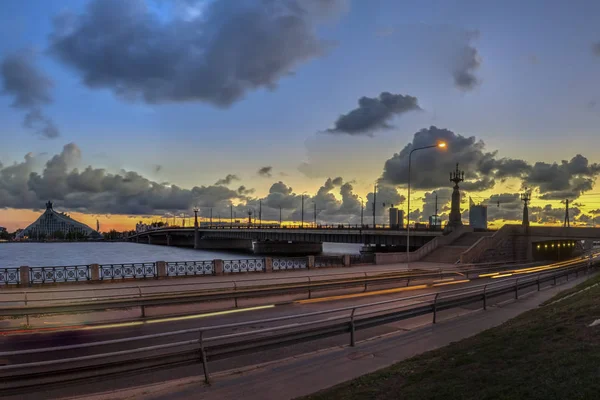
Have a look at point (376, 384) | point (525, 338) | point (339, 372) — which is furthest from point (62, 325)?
point (525, 338)

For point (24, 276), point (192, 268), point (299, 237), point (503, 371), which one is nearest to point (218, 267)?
point (192, 268)

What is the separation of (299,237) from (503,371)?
85.3 meters

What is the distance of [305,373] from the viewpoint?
27.2ft

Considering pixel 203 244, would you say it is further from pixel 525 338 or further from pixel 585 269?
pixel 525 338

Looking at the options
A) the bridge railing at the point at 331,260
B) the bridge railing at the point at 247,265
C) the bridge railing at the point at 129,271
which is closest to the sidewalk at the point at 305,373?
the bridge railing at the point at 129,271

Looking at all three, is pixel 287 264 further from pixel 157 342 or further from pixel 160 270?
pixel 157 342

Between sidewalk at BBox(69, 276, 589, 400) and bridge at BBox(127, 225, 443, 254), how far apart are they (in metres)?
52.9

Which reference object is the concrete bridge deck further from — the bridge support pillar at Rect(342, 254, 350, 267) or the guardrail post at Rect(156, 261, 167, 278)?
the guardrail post at Rect(156, 261, 167, 278)

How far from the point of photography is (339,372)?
838 centimetres

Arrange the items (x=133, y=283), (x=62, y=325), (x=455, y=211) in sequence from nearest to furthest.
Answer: (x=62, y=325)
(x=133, y=283)
(x=455, y=211)

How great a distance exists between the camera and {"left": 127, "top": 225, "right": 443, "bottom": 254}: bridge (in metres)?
68.6

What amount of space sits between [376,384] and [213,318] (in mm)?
8715

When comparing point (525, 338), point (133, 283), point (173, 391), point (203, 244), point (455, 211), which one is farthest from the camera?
point (203, 244)

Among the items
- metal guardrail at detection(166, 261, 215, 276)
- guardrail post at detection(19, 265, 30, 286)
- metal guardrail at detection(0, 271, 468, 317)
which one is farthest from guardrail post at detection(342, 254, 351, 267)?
guardrail post at detection(19, 265, 30, 286)
